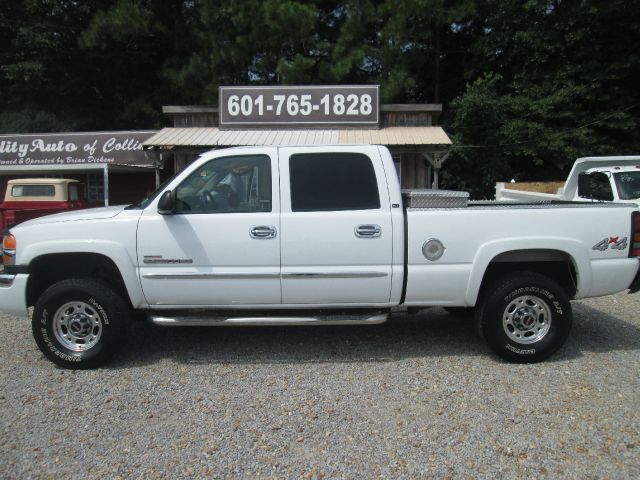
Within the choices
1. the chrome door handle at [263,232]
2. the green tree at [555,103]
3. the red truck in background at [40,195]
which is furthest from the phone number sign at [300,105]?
the chrome door handle at [263,232]

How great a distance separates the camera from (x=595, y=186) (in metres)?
9.52

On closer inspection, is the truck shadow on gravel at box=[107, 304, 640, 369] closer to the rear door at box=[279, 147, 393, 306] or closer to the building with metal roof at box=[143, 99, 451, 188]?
the rear door at box=[279, 147, 393, 306]

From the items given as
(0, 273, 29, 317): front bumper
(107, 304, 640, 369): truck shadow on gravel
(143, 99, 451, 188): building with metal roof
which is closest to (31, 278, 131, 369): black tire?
(0, 273, 29, 317): front bumper

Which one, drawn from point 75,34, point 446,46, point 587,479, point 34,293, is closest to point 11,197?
point 34,293

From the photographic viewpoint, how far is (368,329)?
5.76m

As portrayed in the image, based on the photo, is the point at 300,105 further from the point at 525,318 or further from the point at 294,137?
the point at 525,318

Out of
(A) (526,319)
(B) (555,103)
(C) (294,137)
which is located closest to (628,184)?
(A) (526,319)

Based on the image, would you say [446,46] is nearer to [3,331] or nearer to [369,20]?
[369,20]

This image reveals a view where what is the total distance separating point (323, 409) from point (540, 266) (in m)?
2.59

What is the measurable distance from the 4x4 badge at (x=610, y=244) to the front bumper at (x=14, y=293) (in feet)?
16.5

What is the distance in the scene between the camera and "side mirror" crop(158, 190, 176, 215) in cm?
A: 445

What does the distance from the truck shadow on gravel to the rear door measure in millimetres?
666

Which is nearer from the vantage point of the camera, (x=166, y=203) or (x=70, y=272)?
(x=166, y=203)

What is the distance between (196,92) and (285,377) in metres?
16.4
